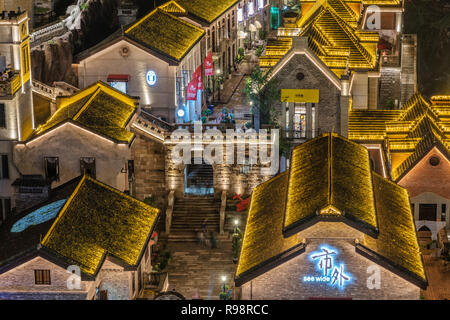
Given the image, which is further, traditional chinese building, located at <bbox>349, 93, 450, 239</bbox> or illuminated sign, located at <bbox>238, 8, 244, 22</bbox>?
illuminated sign, located at <bbox>238, 8, 244, 22</bbox>

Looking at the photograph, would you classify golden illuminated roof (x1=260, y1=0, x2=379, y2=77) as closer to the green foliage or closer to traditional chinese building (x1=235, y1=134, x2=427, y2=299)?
the green foliage

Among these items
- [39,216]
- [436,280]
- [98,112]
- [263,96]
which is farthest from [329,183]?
[98,112]

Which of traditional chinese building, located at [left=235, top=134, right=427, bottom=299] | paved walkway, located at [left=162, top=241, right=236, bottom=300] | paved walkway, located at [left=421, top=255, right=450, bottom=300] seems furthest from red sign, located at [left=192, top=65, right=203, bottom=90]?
traditional chinese building, located at [left=235, top=134, right=427, bottom=299]

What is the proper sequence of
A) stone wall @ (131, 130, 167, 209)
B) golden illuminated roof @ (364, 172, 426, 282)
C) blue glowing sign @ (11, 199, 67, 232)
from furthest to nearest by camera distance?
stone wall @ (131, 130, 167, 209) < blue glowing sign @ (11, 199, 67, 232) < golden illuminated roof @ (364, 172, 426, 282)
